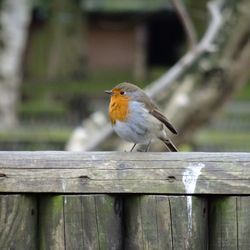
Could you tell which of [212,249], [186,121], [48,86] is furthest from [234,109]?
[212,249]

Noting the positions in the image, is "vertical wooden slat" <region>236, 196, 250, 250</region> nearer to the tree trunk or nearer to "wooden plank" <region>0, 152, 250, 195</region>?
"wooden plank" <region>0, 152, 250, 195</region>

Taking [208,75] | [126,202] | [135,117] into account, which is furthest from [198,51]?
[126,202]

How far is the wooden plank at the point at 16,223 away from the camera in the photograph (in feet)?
9.25

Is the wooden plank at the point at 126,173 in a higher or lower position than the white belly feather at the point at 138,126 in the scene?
lower

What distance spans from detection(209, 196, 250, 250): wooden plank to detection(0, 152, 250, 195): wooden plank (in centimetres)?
4

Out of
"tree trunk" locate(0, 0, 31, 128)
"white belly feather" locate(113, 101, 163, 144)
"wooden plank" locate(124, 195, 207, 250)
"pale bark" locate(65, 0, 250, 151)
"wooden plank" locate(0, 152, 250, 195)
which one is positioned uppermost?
"tree trunk" locate(0, 0, 31, 128)

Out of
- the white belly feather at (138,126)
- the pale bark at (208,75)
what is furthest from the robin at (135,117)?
the pale bark at (208,75)

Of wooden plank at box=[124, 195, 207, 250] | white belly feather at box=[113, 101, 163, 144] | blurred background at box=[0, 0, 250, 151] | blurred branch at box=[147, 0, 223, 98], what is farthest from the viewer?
blurred background at box=[0, 0, 250, 151]

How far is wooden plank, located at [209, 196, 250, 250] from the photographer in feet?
9.15

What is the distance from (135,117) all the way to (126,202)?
1.19 metres

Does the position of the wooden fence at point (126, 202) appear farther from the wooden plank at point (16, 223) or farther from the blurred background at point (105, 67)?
the blurred background at point (105, 67)

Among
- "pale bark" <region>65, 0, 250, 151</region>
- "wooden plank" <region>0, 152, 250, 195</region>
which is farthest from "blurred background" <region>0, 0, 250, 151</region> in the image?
"wooden plank" <region>0, 152, 250, 195</region>

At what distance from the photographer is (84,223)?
281cm

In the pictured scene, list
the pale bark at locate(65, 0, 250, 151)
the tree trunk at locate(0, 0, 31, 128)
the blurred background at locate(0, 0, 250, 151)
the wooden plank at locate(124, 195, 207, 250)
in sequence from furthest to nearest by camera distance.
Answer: the tree trunk at locate(0, 0, 31, 128) → the blurred background at locate(0, 0, 250, 151) → the pale bark at locate(65, 0, 250, 151) → the wooden plank at locate(124, 195, 207, 250)
